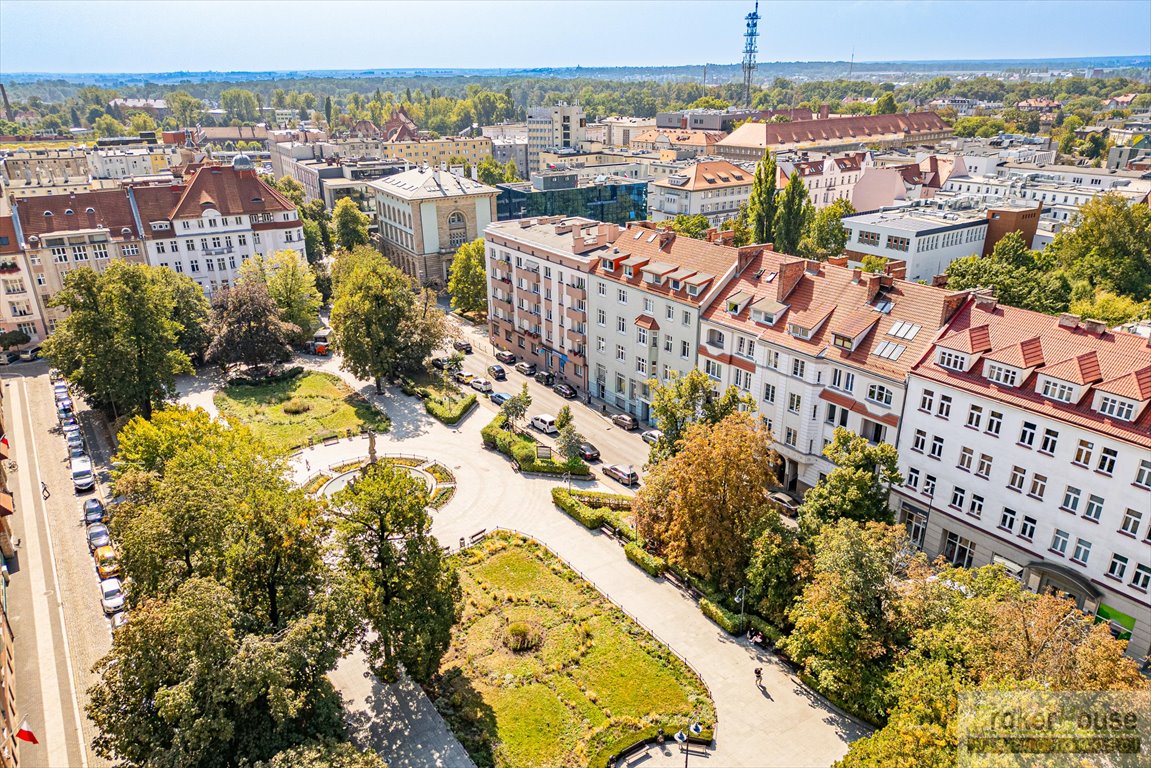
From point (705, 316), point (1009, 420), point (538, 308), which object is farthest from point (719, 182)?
point (1009, 420)

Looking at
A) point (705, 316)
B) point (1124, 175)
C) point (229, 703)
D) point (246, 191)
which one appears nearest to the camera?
point (229, 703)

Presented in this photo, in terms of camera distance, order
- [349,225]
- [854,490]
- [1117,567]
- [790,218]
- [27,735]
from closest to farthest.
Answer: [27,735]
[1117,567]
[854,490]
[790,218]
[349,225]

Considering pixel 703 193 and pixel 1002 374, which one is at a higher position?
pixel 703 193

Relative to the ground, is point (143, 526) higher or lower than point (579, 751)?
higher

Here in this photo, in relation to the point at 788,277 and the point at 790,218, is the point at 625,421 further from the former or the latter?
the point at 790,218

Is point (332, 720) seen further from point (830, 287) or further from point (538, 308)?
point (538, 308)

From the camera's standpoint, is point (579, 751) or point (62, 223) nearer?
point (579, 751)

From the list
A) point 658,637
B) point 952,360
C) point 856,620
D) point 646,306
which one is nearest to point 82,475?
point 658,637
